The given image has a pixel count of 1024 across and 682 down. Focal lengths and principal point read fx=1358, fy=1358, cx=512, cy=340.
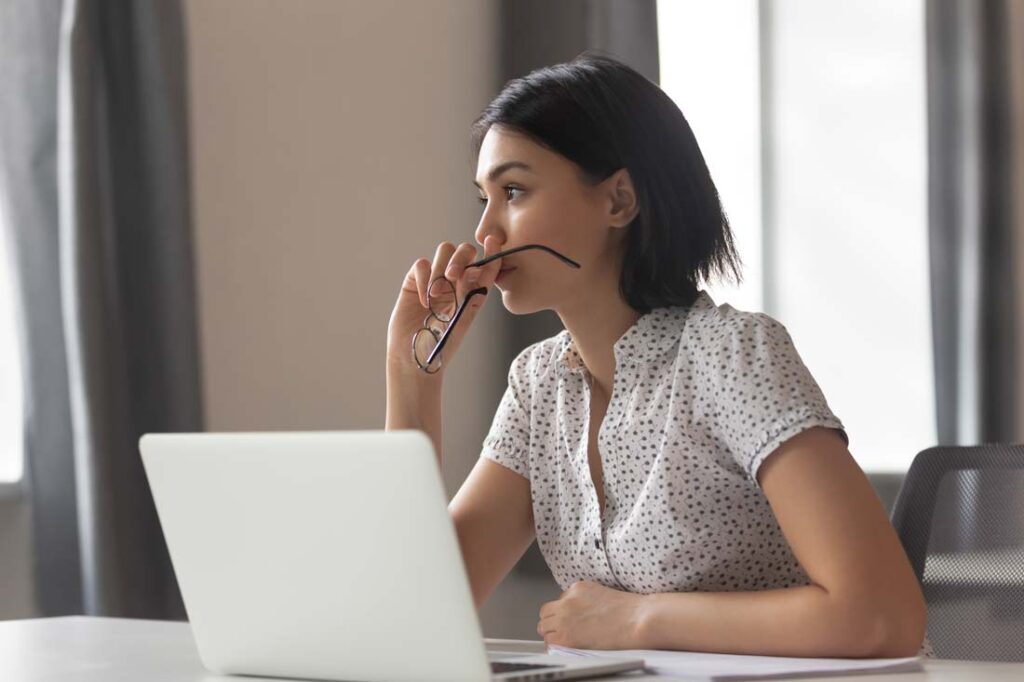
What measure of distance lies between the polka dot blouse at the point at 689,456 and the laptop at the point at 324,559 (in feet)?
1.16

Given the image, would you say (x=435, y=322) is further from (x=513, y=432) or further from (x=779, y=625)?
(x=779, y=625)

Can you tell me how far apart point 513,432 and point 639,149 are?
14.4 inches

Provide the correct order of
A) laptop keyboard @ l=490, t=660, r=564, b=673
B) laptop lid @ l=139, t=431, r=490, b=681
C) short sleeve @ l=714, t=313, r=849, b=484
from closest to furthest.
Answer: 1. laptop lid @ l=139, t=431, r=490, b=681
2. laptop keyboard @ l=490, t=660, r=564, b=673
3. short sleeve @ l=714, t=313, r=849, b=484

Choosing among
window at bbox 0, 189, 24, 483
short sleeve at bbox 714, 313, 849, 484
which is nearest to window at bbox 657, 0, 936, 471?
window at bbox 0, 189, 24, 483

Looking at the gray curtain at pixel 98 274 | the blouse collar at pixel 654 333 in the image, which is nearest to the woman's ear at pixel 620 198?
the blouse collar at pixel 654 333

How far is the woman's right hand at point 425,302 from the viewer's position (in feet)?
5.04

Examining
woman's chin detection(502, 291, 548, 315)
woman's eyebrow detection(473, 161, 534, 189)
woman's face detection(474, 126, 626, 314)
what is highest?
woman's eyebrow detection(473, 161, 534, 189)

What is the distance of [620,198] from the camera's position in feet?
4.97

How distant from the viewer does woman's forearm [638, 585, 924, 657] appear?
112 cm

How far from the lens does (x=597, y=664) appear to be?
99cm

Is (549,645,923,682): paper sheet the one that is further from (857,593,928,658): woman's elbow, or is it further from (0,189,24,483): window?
(0,189,24,483): window

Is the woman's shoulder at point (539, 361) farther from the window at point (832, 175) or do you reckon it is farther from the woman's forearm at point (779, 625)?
A: the window at point (832, 175)

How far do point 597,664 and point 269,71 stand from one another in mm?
2231

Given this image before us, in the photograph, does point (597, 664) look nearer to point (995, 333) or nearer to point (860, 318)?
point (995, 333)
